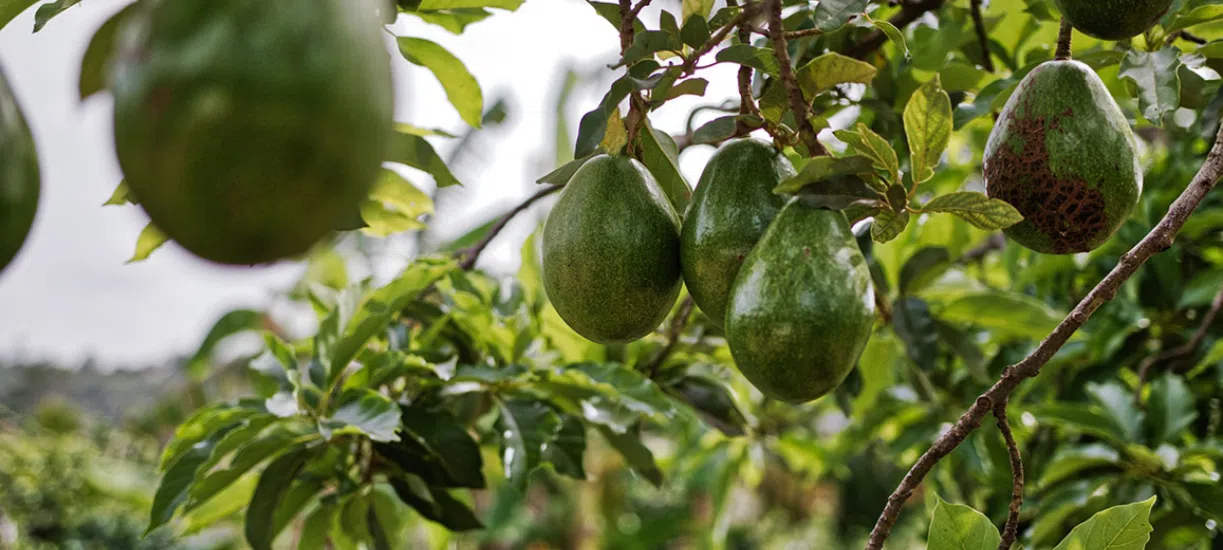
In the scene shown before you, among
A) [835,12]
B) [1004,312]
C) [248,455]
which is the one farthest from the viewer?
[1004,312]

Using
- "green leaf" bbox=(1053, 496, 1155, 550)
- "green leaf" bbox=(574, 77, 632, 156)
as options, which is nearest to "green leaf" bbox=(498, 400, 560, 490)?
"green leaf" bbox=(574, 77, 632, 156)

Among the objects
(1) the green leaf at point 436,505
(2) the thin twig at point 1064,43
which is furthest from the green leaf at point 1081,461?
(1) the green leaf at point 436,505

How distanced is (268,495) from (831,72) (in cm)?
72

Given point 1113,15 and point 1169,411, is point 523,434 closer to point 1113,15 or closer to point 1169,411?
point 1113,15

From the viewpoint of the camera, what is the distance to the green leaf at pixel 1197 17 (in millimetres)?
812

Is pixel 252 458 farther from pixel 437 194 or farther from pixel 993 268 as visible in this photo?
pixel 437 194

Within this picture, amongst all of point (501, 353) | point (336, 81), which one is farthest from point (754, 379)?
point (501, 353)

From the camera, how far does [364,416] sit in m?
0.90

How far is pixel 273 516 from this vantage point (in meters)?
1.00

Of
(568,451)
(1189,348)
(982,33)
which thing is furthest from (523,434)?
(1189,348)

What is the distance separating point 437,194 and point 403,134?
13.3 ft

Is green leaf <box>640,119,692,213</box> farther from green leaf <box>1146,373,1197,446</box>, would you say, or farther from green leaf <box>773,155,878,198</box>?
green leaf <box>1146,373,1197,446</box>

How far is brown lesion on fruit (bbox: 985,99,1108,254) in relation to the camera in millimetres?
661

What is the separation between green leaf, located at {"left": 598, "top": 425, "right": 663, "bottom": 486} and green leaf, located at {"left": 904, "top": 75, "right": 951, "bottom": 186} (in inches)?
22.3
